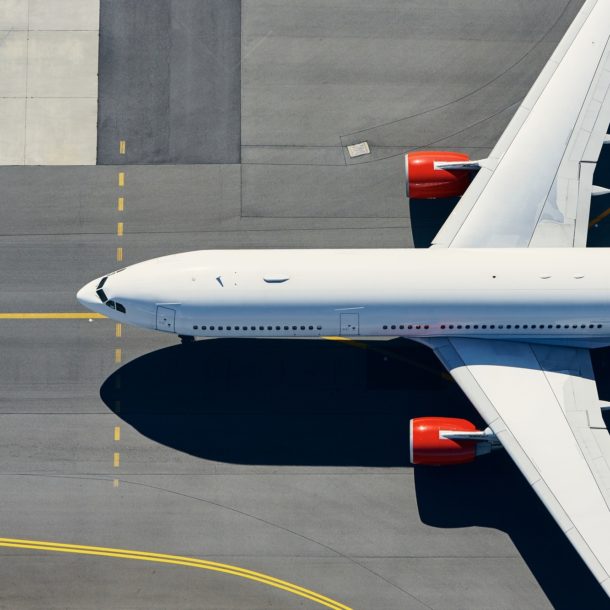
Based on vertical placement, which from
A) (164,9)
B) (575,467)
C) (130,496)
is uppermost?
(164,9)

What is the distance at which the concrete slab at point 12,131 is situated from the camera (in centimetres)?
2281

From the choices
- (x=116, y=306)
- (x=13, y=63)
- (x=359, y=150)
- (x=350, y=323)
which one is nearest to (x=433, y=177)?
(x=359, y=150)

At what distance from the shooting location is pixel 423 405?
2100cm

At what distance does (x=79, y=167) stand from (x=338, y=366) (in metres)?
10.6

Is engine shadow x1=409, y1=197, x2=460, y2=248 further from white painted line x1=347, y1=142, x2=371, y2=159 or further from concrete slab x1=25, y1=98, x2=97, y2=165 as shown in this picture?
concrete slab x1=25, y1=98, x2=97, y2=165

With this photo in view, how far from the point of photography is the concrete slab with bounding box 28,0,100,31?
2327cm

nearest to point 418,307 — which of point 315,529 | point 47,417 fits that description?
point 315,529

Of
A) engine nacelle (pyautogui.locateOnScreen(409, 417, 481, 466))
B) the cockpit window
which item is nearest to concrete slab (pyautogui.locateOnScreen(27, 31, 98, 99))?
the cockpit window

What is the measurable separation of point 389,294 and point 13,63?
14.9m

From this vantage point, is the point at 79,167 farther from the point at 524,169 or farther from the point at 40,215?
the point at 524,169

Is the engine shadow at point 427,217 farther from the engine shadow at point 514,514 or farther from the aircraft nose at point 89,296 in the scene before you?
the aircraft nose at point 89,296

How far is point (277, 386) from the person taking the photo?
21.2 meters

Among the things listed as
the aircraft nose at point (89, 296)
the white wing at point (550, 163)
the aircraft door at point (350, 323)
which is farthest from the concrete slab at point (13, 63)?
the white wing at point (550, 163)

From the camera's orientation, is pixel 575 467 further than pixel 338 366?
No
